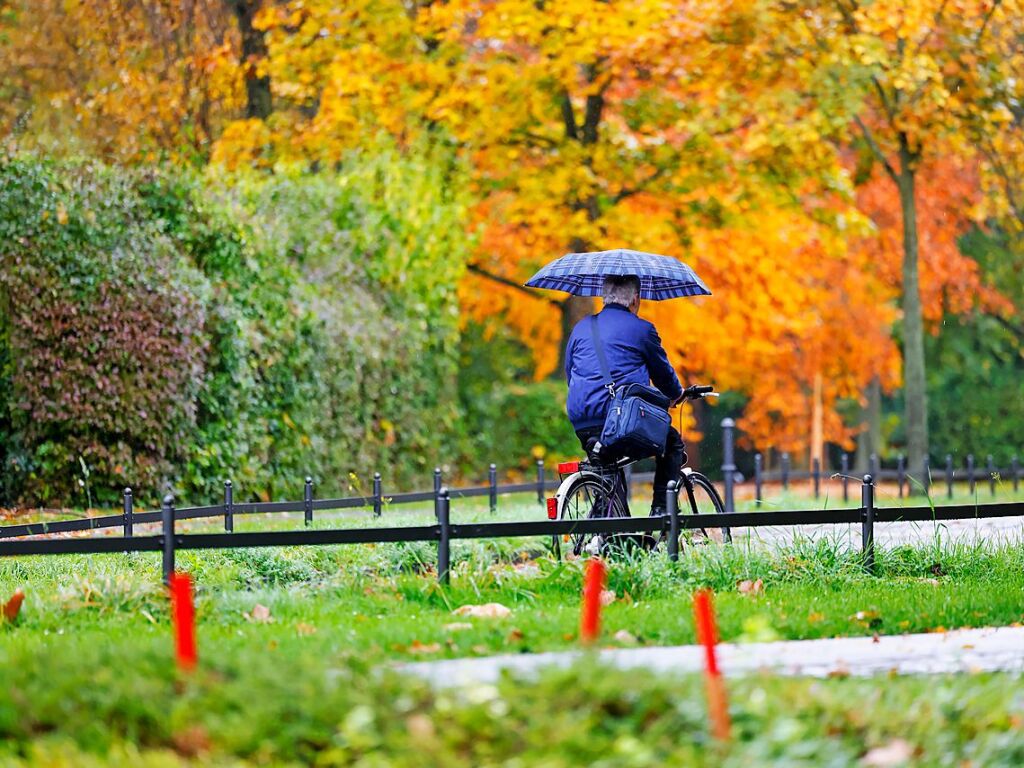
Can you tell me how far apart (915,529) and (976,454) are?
94.3 ft

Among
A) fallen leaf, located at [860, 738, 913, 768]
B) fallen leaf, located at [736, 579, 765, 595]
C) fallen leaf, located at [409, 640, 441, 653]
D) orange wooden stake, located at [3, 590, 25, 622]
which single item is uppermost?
orange wooden stake, located at [3, 590, 25, 622]

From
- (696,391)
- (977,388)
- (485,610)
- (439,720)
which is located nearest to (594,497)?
(696,391)

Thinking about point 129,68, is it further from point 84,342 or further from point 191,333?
point 84,342

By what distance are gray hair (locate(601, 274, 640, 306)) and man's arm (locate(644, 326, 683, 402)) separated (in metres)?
0.29

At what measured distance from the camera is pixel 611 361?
417 inches

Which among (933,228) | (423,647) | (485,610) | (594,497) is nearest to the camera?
(423,647)

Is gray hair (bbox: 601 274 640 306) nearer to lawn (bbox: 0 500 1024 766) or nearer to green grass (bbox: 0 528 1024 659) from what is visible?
green grass (bbox: 0 528 1024 659)

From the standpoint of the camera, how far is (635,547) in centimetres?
1023

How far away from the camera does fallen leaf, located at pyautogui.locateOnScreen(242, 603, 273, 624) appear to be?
8625mm

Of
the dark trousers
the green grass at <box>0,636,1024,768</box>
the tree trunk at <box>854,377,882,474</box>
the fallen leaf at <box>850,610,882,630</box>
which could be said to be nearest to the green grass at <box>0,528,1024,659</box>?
the fallen leaf at <box>850,610,882,630</box>

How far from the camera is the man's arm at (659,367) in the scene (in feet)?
34.9

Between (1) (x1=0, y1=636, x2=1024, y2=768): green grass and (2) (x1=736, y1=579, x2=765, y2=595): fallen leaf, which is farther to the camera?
(2) (x1=736, y1=579, x2=765, y2=595): fallen leaf

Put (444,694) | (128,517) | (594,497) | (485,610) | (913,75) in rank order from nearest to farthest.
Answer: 1. (444,694)
2. (485,610)
3. (594,497)
4. (128,517)
5. (913,75)

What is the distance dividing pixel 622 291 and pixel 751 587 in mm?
2191
